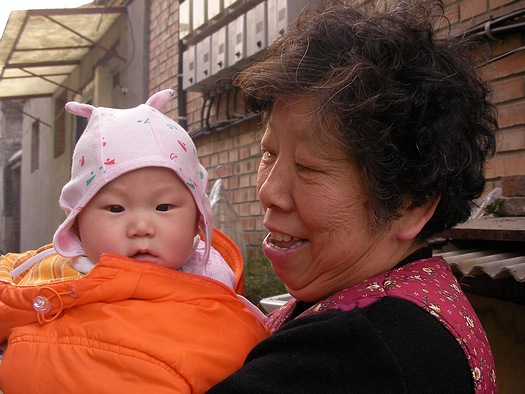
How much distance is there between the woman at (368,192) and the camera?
41.2 inches

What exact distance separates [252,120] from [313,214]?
334cm

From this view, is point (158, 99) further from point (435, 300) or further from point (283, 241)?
point (435, 300)

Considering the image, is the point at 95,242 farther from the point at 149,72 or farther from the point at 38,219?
the point at 38,219

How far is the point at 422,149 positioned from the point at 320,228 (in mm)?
265

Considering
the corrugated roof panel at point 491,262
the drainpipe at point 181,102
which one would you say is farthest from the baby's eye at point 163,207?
the drainpipe at point 181,102

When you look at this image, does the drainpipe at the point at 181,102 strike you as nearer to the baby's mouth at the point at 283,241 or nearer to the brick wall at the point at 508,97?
the brick wall at the point at 508,97

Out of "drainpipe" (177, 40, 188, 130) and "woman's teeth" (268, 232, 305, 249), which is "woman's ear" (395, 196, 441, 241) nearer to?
"woman's teeth" (268, 232, 305, 249)

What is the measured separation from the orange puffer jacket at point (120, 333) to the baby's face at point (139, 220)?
0.08 meters

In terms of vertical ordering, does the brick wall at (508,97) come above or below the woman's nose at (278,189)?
above

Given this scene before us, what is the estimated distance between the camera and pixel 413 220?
4.27ft

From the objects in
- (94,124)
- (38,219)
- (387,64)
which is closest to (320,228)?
(387,64)

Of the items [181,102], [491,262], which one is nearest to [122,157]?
[491,262]

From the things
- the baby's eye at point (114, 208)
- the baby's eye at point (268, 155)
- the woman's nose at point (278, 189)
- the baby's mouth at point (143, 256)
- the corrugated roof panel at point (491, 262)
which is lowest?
the corrugated roof panel at point (491, 262)

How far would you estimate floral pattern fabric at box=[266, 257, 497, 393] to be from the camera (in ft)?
3.63
